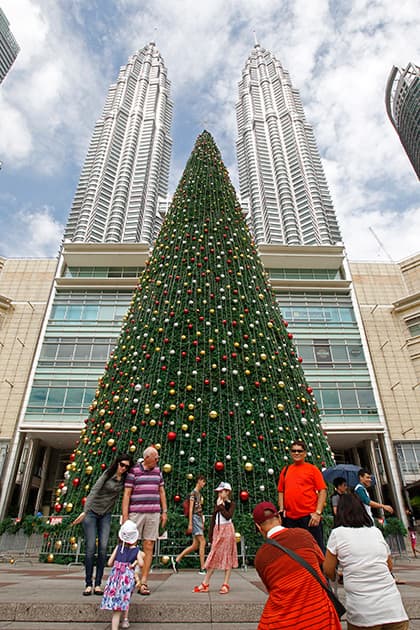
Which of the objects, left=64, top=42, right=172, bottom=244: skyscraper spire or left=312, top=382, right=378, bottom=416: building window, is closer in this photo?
left=312, top=382, right=378, bottom=416: building window

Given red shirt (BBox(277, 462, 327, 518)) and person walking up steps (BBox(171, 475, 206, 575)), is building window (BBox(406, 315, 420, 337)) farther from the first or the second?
red shirt (BBox(277, 462, 327, 518))

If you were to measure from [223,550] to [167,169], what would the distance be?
85.1 m

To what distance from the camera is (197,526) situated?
220 inches

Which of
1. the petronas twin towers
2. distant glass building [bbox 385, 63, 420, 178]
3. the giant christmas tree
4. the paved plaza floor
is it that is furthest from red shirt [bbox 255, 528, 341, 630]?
distant glass building [bbox 385, 63, 420, 178]

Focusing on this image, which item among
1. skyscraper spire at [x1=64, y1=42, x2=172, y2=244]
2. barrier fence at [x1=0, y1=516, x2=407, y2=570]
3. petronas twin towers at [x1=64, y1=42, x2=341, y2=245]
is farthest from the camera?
petronas twin towers at [x1=64, y1=42, x2=341, y2=245]

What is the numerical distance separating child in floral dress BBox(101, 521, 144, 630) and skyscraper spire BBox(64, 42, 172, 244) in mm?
66830

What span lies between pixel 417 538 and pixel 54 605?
22.4 m

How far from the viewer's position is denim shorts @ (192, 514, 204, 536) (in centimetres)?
556

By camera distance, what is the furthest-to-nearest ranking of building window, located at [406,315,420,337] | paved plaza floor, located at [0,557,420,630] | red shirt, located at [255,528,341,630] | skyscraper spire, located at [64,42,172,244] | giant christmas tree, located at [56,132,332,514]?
skyscraper spire, located at [64,42,172,244], building window, located at [406,315,420,337], giant christmas tree, located at [56,132,332,514], paved plaza floor, located at [0,557,420,630], red shirt, located at [255,528,341,630]

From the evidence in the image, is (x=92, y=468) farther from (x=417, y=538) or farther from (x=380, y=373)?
(x=380, y=373)

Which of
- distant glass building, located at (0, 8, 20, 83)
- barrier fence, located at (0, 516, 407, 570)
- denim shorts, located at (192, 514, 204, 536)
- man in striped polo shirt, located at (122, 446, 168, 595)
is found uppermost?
distant glass building, located at (0, 8, 20, 83)

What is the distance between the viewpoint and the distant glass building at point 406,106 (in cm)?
6719

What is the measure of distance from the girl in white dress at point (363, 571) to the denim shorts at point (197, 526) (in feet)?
12.4

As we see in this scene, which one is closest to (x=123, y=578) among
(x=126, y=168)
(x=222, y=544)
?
(x=222, y=544)
